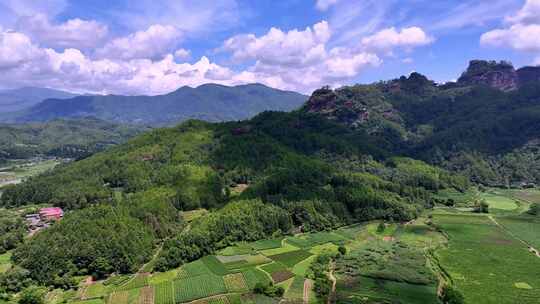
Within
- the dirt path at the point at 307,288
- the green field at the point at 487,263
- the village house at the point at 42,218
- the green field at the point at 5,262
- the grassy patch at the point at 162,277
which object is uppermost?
the green field at the point at 487,263

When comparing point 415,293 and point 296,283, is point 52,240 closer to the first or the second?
point 296,283

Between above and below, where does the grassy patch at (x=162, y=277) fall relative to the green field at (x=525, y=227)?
below

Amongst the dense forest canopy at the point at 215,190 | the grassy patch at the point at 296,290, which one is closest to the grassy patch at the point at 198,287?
the dense forest canopy at the point at 215,190

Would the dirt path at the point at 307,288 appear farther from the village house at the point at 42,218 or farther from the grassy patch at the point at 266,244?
the village house at the point at 42,218

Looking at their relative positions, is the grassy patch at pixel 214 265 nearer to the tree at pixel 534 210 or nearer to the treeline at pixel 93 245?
the treeline at pixel 93 245

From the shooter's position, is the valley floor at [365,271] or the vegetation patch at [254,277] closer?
the valley floor at [365,271]

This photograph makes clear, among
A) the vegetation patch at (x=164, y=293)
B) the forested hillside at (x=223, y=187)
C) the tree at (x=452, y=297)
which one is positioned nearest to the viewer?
the tree at (x=452, y=297)

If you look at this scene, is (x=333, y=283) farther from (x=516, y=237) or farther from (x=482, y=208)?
(x=482, y=208)

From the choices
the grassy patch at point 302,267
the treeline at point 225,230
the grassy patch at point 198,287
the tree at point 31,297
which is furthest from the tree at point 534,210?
the tree at point 31,297

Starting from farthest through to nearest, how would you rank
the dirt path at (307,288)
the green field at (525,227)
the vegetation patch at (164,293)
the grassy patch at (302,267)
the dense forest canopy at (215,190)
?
the green field at (525,227) < the dense forest canopy at (215,190) < the grassy patch at (302,267) < the dirt path at (307,288) < the vegetation patch at (164,293)

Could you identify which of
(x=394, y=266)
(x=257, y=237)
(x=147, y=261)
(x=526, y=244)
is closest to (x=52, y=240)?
(x=147, y=261)
